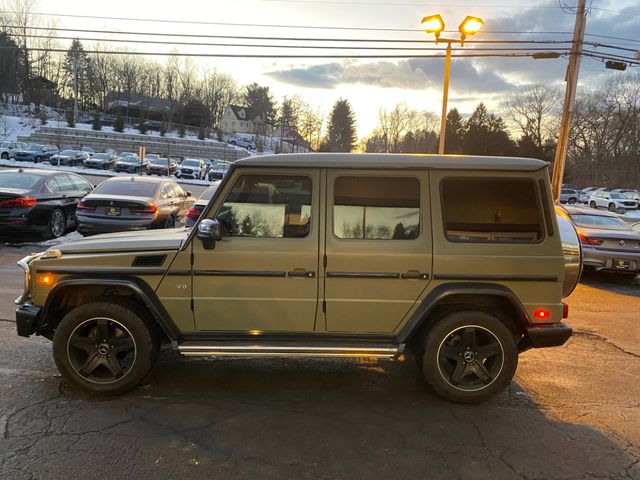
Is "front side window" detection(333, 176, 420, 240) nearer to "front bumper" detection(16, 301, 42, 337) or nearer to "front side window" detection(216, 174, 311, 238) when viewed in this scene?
"front side window" detection(216, 174, 311, 238)

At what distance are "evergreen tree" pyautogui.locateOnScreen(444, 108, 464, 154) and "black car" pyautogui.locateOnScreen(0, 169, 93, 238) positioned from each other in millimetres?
68346

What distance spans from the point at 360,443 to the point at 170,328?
1707mm

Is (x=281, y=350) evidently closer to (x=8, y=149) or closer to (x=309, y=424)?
(x=309, y=424)

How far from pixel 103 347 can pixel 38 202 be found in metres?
8.22

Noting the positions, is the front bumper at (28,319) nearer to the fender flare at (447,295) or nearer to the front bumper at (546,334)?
the fender flare at (447,295)

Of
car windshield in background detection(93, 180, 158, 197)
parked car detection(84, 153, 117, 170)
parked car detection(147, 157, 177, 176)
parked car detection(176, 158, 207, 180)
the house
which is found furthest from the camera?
the house

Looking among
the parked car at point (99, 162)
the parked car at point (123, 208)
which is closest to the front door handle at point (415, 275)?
the parked car at point (123, 208)

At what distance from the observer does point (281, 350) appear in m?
3.64

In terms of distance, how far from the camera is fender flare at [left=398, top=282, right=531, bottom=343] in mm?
3705

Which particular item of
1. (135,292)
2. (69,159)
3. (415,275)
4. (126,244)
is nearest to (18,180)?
(126,244)

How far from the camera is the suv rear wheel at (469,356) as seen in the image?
3.80 metres

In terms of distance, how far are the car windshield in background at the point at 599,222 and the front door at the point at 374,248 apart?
8.38m

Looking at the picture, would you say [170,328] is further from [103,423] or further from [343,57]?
[343,57]

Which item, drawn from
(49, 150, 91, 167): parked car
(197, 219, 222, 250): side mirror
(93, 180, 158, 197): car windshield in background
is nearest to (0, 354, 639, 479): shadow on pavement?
(197, 219, 222, 250): side mirror
